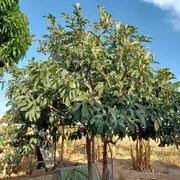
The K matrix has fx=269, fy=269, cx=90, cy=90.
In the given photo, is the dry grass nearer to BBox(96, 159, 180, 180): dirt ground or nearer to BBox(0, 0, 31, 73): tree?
BBox(96, 159, 180, 180): dirt ground

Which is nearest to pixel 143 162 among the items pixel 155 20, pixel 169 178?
pixel 169 178

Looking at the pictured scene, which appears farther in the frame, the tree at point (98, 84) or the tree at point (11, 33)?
the tree at point (11, 33)

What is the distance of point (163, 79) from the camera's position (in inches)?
127

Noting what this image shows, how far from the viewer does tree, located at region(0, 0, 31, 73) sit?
574 centimetres

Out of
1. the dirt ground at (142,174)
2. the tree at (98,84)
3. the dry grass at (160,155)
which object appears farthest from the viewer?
the dry grass at (160,155)

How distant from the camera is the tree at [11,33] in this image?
5742 mm

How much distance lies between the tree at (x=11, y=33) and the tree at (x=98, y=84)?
2428mm

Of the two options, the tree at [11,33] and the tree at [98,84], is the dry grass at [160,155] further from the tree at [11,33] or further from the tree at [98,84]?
the tree at [98,84]

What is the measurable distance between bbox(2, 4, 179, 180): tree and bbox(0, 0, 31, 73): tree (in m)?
2.43

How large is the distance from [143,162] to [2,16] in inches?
220

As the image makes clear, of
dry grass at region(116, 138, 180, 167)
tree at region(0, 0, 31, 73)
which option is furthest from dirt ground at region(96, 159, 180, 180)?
tree at region(0, 0, 31, 73)

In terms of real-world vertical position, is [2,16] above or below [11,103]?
above

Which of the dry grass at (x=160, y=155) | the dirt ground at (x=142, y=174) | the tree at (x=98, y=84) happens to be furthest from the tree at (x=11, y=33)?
the dry grass at (x=160, y=155)

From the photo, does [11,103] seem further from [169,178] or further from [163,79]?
[169,178]
